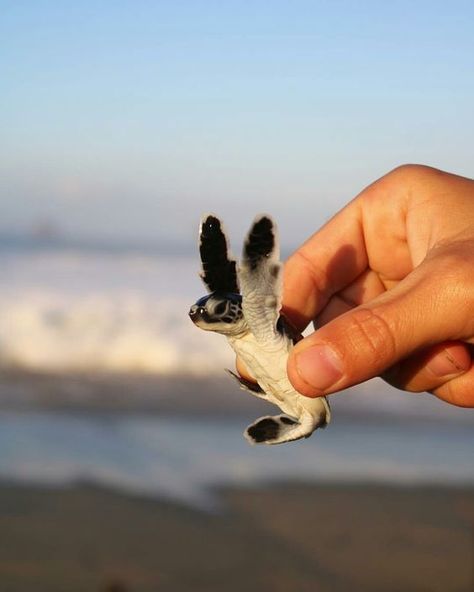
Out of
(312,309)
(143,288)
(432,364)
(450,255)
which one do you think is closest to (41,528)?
(312,309)

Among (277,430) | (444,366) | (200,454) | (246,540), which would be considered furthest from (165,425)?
(277,430)

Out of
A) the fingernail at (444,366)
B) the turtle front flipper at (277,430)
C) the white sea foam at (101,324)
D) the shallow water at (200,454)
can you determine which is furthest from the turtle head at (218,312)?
the white sea foam at (101,324)

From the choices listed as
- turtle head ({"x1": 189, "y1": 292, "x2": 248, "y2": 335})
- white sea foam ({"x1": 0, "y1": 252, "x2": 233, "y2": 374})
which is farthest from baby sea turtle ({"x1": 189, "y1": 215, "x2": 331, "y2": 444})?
white sea foam ({"x1": 0, "y1": 252, "x2": 233, "y2": 374})

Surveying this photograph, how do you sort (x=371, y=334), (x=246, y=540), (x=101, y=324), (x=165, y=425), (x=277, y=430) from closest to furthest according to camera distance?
(x=371, y=334) → (x=277, y=430) → (x=246, y=540) → (x=165, y=425) → (x=101, y=324)

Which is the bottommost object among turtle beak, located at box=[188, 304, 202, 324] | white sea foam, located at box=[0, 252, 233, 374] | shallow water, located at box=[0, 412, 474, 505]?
turtle beak, located at box=[188, 304, 202, 324]

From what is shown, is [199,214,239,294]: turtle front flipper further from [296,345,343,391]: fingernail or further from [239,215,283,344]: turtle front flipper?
[296,345,343,391]: fingernail

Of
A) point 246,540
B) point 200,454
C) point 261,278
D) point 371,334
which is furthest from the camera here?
point 200,454

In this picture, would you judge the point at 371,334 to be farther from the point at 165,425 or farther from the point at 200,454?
the point at 165,425
